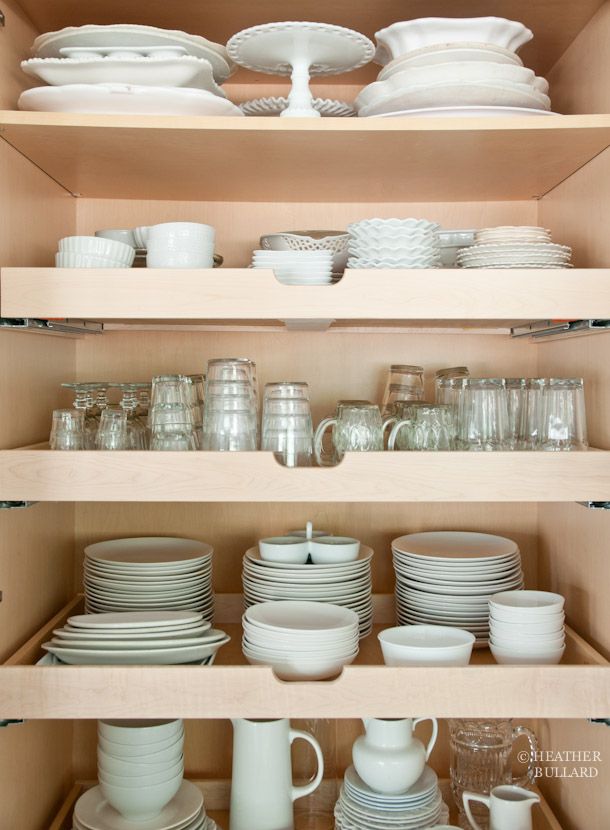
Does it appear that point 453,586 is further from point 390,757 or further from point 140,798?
point 140,798

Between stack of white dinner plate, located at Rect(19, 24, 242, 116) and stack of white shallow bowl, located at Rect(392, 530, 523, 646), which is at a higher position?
stack of white dinner plate, located at Rect(19, 24, 242, 116)

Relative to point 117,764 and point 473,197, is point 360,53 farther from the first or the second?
point 117,764

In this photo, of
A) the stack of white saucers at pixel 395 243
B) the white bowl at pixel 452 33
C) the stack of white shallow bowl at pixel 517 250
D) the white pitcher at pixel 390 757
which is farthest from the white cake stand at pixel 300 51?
the white pitcher at pixel 390 757

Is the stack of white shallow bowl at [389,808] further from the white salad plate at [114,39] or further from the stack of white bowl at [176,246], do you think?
the white salad plate at [114,39]

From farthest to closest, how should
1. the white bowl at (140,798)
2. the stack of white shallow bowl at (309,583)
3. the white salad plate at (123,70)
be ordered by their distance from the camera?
the stack of white shallow bowl at (309,583), the white bowl at (140,798), the white salad plate at (123,70)

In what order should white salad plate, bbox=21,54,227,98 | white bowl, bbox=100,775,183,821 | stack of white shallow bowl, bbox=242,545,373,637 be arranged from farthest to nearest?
stack of white shallow bowl, bbox=242,545,373,637
white bowl, bbox=100,775,183,821
white salad plate, bbox=21,54,227,98

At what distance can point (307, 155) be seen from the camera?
1.33 meters

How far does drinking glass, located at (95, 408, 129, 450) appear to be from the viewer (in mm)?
1318

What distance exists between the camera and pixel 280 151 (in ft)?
4.32

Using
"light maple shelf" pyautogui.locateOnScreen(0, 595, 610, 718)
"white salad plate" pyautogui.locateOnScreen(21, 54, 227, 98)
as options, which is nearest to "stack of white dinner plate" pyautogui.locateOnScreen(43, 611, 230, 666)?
"light maple shelf" pyautogui.locateOnScreen(0, 595, 610, 718)

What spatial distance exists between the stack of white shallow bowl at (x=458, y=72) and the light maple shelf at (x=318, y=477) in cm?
54

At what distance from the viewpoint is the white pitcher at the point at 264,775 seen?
1.36 meters

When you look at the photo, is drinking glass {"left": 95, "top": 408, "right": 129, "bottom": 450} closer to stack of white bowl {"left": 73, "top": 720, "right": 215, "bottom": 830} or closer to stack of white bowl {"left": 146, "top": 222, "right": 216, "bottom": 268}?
stack of white bowl {"left": 146, "top": 222, "right": 216, "bottom": 268}

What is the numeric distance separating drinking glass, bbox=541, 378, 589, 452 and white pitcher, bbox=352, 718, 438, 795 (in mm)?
493
